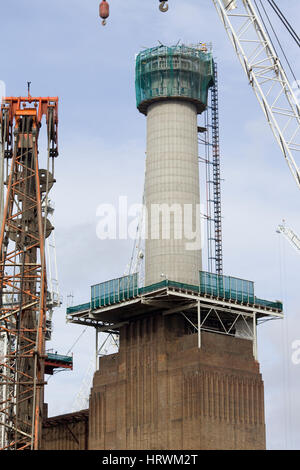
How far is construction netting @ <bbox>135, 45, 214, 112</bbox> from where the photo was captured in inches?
7096

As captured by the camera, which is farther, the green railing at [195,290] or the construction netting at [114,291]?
the construction netting at [114,291]

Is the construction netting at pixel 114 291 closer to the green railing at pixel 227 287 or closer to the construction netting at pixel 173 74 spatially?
the green railing at pixel 227 287

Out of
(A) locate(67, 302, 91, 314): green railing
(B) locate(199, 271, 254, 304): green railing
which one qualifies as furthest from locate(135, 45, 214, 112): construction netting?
(A) locate(67, 302, 91, 314): green railing

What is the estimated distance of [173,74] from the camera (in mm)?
180500

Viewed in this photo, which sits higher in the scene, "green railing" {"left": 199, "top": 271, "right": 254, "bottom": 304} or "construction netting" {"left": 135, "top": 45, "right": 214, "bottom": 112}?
"construction netting" {"left": 135, "top": 45, "right": 214, "bottom": 112}

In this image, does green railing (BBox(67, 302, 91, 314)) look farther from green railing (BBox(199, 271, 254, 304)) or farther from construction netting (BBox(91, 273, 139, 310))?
green railing (BBox(199, 271, 254, 304))

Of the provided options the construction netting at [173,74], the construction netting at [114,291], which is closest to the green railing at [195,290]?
the construction netting at [114,291]

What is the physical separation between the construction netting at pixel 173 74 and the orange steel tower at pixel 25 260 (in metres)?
21.1

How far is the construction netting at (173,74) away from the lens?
18025 cm

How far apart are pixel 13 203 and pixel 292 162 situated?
1464 inches

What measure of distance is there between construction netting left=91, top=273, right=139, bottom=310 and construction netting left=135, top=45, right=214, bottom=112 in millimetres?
27961

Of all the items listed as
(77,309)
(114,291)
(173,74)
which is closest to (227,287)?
(114,291)

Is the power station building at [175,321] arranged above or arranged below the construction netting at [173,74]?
below

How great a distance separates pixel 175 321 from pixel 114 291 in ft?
34.4
